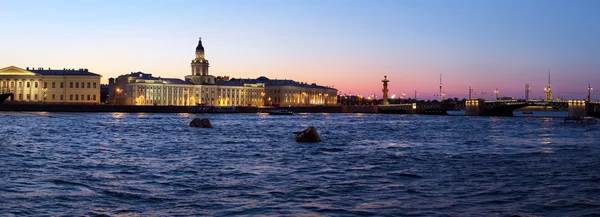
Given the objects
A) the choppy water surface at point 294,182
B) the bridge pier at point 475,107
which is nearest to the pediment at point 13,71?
the bridge pier at point 475,107

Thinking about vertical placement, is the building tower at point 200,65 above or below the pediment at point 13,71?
above

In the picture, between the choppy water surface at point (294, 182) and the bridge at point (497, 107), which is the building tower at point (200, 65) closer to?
the bridge at point (497, 107)

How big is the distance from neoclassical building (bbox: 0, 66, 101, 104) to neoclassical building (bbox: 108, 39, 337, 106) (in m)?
16.7

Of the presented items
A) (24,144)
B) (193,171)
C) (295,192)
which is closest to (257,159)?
(193,171)

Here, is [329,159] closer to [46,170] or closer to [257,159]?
[257,159]

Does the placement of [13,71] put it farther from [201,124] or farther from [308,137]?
[308,137]

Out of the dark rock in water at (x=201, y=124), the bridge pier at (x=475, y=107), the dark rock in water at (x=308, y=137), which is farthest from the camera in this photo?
the bridge pier at (x=475, y=107)

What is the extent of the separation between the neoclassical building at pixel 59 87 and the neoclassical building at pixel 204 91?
16654 mm

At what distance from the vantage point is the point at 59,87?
130 m

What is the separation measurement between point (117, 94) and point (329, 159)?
13972 cm

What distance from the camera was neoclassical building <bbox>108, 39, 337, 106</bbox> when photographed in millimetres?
149500

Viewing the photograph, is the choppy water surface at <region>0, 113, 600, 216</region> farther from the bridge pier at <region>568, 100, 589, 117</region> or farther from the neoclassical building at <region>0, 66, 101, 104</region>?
the neoclassical building at <region>0, 66, 101, 104</region>

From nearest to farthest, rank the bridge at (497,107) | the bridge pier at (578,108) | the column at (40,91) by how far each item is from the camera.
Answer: the bridge pier at (578,108)
the bridge at (497,107)
the column at (40,91)

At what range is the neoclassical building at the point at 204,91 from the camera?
150 metres
